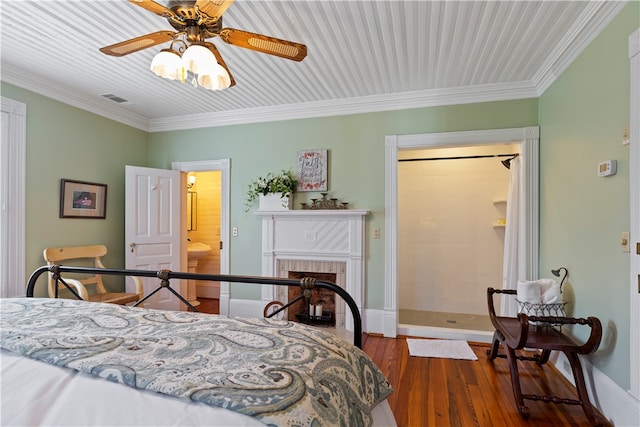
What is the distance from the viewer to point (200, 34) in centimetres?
178

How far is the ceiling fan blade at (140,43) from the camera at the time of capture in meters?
1.84

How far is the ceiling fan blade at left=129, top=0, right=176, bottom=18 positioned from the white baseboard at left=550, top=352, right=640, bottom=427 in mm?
3198

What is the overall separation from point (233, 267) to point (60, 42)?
2.71m

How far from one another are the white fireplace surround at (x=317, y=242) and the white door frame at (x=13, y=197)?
2.25 m

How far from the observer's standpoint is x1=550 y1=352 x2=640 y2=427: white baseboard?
1773mm

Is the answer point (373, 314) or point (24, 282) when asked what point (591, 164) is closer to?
point (373, 314)

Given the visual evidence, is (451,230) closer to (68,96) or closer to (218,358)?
(218,358)

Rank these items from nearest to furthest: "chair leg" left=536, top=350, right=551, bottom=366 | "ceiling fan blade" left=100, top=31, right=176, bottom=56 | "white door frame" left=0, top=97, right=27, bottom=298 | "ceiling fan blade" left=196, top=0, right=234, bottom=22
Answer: "ceiling fan blade" left=196, top=0, right=234, bottom=22
"ceiling fan blade" left=100, top=31, right=176, bottom=56
"chair leg" left=536, top=350, right=551, bottom=366
"white door frame" left=0, top=97, right=27, bottom=298

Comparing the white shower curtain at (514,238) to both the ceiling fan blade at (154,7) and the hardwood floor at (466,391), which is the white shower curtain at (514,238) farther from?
the ceiling fan blade at (154,7)

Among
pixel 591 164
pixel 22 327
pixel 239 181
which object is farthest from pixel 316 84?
pixel 22 327

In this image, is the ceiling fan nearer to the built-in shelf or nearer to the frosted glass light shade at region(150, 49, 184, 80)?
the frosted glass light shade at region(150, 49, 184, 80)

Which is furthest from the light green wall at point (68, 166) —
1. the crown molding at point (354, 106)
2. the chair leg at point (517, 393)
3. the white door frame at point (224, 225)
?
the chair leg at point (517, 393)

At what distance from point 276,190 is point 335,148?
2.76 ft

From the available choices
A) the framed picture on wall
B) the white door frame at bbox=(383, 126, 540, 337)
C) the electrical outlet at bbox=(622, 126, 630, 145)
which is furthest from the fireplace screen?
the electrical outlet at bbox=(622, 126, 630, 145)
